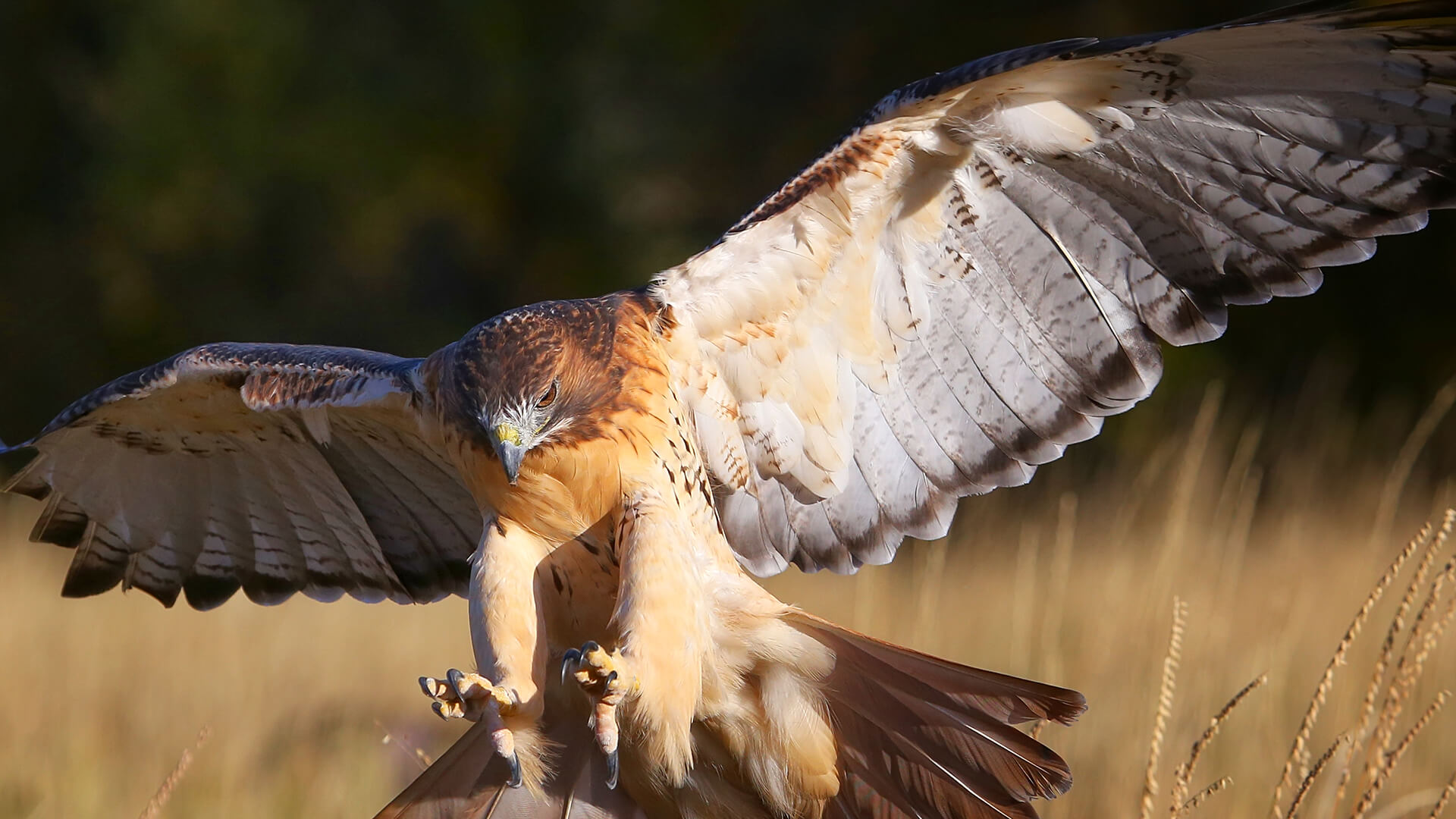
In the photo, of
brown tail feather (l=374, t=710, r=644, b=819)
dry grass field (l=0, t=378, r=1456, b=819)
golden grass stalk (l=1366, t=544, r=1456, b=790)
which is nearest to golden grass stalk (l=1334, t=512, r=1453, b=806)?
golden grass stalk (l=1366, t=544, r=1456, b=790)

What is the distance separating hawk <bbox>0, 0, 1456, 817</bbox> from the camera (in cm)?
287

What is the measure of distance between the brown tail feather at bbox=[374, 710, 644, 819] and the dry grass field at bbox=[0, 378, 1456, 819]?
22 centimetres

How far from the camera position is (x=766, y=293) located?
3.32 meters

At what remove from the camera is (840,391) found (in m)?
3.54

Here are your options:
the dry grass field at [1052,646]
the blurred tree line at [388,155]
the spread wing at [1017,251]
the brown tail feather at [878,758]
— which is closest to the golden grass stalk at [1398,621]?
the dry grass field at [1052,646]

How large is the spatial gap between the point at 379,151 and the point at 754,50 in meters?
3.74

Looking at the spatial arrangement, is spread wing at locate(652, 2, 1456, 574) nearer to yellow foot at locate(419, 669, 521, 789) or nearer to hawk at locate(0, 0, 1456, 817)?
hawk at locate(0, 0, 1456, 817)

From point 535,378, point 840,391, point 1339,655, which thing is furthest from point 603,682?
point 1339,655

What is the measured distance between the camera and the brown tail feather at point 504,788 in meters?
3.03

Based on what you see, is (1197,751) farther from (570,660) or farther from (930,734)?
(570,660)

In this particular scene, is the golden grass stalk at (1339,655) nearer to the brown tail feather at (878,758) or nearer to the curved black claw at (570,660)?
the brown tail feather at (878,758)

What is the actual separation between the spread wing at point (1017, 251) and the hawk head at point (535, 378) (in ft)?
1.05

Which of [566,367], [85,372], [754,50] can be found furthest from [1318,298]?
[85,372]

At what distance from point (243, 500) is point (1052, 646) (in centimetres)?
271
